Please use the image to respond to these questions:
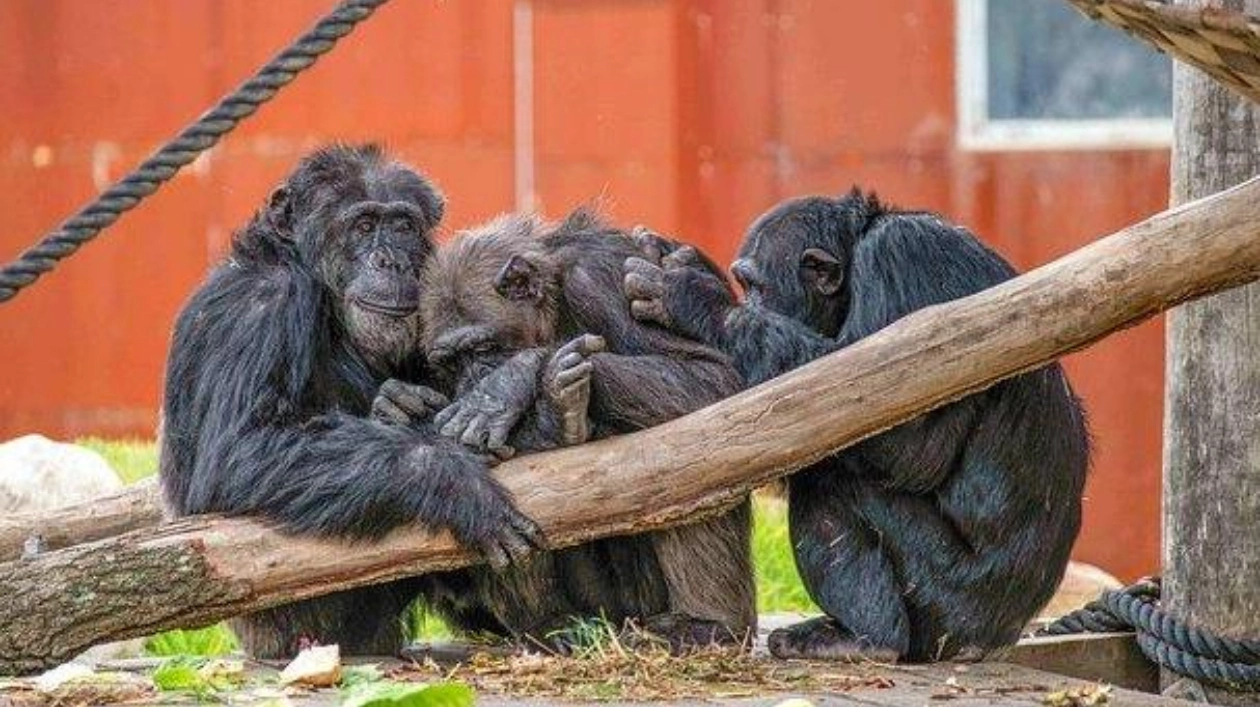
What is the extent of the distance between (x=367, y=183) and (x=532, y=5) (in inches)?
214

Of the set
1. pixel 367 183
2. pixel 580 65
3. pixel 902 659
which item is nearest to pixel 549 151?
pixel 580 65

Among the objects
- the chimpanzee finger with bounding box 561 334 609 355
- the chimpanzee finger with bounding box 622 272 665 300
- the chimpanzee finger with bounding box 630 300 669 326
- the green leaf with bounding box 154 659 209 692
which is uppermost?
the chimpanzee finger with bounding box 622 272 665 300

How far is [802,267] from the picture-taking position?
313 inches

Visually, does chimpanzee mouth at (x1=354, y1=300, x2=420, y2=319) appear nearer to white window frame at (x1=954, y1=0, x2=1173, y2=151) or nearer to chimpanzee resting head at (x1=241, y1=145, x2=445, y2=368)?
chimpanzee resting head at (x1=241, y1=145, x2=445, y2=368)

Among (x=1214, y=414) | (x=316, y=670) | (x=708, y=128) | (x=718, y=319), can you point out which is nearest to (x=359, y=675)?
(x=316, y=670)

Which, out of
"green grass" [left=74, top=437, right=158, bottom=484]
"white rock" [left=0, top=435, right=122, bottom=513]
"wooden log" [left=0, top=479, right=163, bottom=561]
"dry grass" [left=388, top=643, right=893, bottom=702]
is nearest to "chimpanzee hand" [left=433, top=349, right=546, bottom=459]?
"dry grass" [left=388, top=643, right=893, bottom=702]

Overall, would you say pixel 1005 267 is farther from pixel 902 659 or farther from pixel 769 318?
pixel 902 659

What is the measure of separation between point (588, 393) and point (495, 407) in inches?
10.7

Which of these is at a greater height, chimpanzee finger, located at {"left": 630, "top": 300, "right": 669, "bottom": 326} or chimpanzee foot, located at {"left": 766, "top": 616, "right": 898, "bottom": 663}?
chimpanzee finger, located at {"left": 630, "top": 300, "right": 669, "bottom": 326}

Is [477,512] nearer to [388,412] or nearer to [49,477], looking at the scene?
[388,412]

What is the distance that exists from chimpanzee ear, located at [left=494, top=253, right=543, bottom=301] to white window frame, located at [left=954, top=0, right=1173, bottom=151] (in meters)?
6.01

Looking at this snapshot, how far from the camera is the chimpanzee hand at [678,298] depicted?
7816mm

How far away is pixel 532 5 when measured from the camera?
43.8 ft

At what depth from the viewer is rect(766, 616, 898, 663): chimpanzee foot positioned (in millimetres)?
7523
